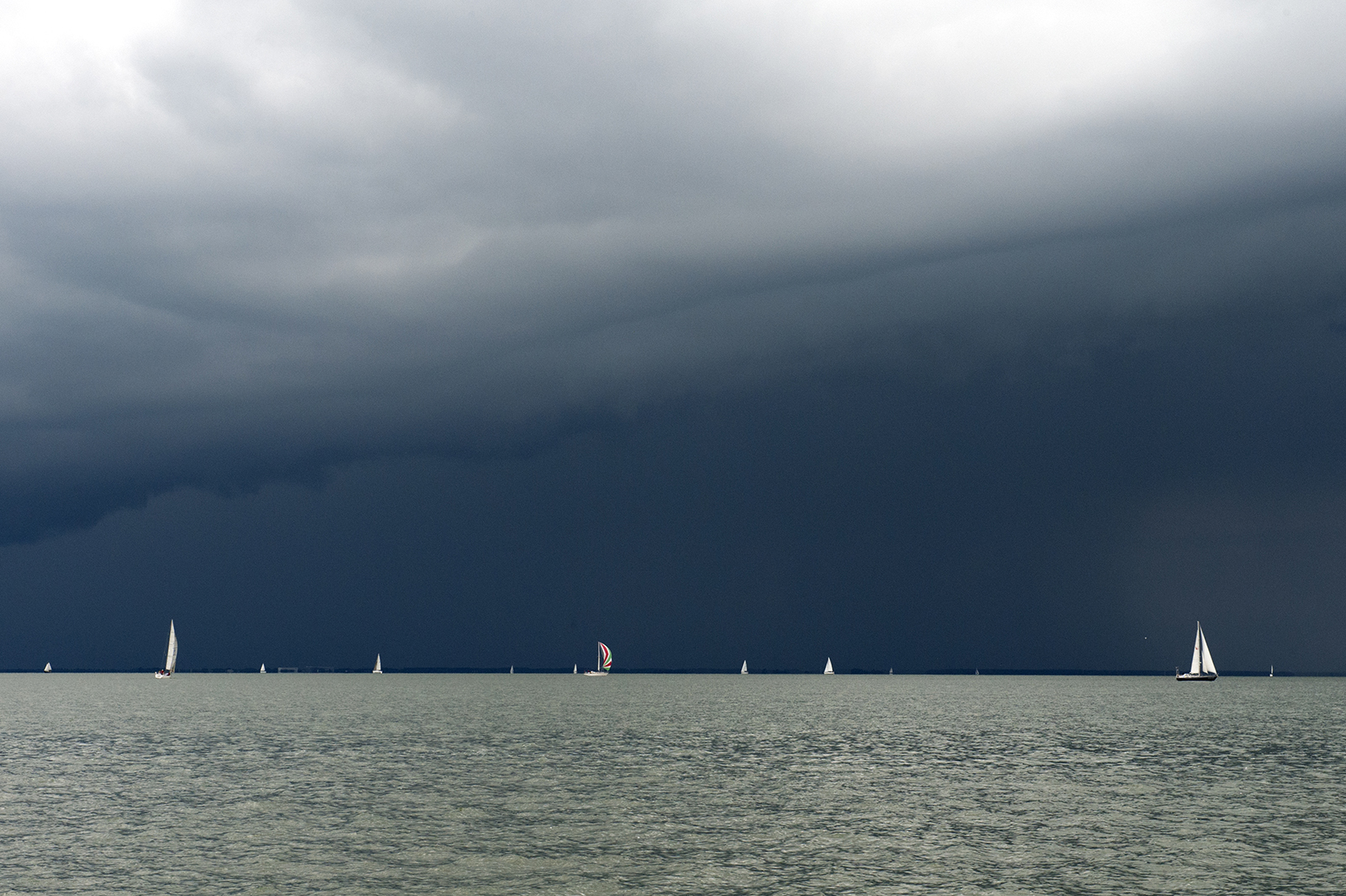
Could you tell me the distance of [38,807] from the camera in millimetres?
56375

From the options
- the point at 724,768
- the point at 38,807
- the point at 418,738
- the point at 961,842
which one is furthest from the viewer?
the point at 418,738

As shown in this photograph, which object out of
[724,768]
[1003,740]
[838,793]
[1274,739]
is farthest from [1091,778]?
[1274,739]

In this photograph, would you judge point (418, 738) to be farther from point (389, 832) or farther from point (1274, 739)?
point (1274, 739)

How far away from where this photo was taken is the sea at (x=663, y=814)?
3978cm

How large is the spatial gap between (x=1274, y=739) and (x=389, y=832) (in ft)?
325

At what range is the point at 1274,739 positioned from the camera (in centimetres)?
11412

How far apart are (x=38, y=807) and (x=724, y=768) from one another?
4245 cm

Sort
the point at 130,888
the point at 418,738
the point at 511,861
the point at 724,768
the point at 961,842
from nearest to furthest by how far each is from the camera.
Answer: the point at 130,888 < the point at 511,861 < the point at 961,842 < the point at 724,768 < the point at 418,738

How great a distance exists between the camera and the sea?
1566 inches

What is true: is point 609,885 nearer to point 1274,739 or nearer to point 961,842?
point 961,842

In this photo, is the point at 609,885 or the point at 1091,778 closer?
the point at 609,885

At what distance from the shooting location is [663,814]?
55312 mm

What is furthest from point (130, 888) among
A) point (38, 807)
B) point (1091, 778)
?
point (1091, 778)

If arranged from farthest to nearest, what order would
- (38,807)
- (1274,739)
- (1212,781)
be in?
(1274,739)
(1212,781)
(38,807)
